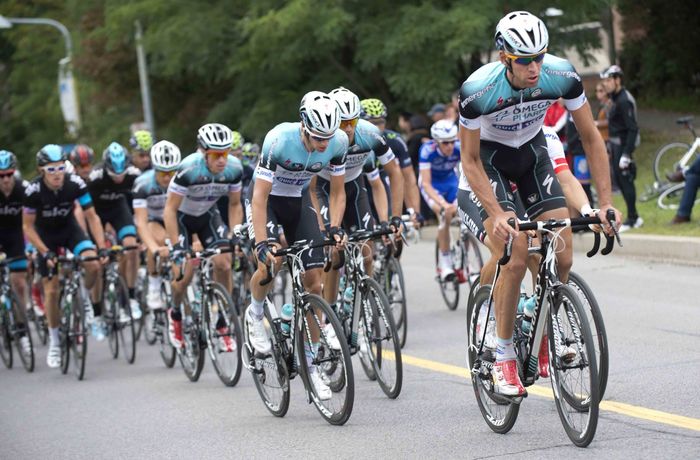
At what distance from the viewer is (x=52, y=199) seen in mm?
12766

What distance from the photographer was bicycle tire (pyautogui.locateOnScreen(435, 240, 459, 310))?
13.3 meters

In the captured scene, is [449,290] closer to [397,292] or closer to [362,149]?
[397,292]

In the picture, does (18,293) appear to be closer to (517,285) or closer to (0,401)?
(0,401)

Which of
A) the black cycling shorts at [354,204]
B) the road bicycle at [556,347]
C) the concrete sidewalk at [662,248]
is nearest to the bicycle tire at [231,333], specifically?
the black cycling shorts at [354,204]

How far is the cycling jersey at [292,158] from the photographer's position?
348 inches

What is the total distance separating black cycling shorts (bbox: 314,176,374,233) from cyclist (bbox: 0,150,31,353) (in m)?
3.80

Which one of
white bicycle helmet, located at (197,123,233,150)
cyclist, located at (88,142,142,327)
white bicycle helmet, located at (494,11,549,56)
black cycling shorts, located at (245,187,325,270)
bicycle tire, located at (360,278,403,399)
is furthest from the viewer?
cyclist, located at (88,142,142,327)

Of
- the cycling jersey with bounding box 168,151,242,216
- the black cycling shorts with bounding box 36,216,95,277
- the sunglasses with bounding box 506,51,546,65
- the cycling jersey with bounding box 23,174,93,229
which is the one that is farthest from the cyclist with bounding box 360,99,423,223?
the sunglasses with bounding box 506,51,546,65

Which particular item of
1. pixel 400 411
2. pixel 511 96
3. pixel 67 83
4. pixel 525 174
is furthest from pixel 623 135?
pixel 67 83

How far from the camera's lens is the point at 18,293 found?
13.5 m

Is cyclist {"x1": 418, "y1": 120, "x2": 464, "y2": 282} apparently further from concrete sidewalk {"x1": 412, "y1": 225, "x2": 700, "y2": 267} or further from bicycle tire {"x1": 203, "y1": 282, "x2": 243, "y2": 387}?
bicycle tire {"x1": 203, "y1": 282, "x2": 243, "y2": 387}

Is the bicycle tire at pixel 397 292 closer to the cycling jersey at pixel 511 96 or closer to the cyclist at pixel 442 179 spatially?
the cyclist at pixel 442 179

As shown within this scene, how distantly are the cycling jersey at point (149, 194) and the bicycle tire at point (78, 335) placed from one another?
1260mm

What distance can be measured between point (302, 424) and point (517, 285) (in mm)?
2102
